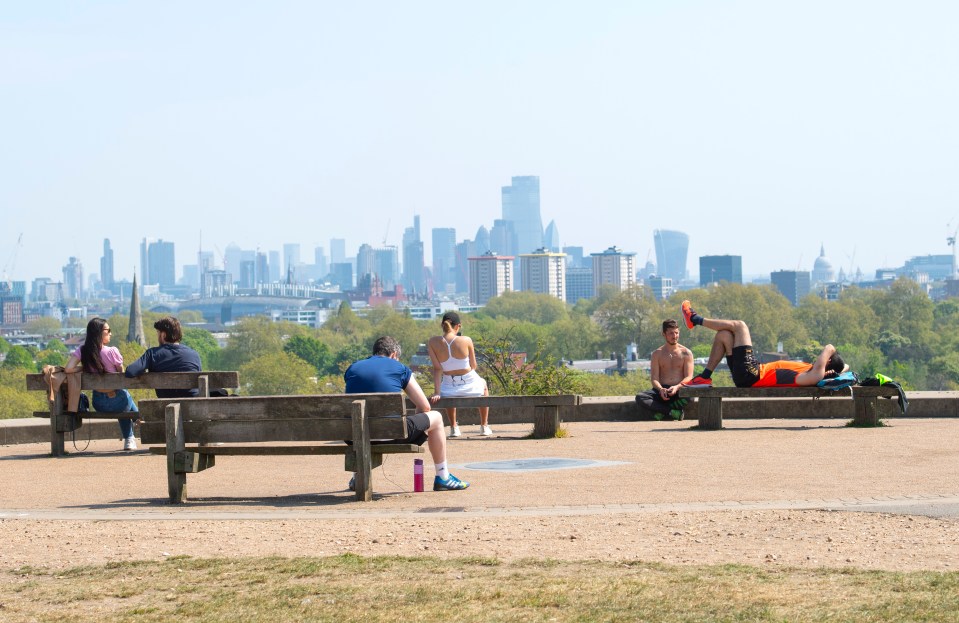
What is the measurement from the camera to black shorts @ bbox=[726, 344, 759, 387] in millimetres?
15086

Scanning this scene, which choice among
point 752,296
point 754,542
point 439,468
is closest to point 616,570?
point 754,542

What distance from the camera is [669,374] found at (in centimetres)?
1617

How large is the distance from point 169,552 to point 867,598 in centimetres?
373

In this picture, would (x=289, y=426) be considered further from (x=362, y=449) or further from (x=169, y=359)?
(x=169, y=359)

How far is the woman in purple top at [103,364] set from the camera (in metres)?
14.2

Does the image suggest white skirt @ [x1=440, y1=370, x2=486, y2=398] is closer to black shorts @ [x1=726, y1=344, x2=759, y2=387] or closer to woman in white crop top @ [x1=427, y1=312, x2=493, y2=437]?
woman in white crop top @ [x1=427, y1=312, x2=493, y2=437]

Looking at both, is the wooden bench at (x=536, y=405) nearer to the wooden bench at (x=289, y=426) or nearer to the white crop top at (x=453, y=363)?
the white crop top at (x=453, y=363)

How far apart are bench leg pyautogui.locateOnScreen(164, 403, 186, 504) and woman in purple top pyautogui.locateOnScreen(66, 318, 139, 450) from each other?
3.72 m

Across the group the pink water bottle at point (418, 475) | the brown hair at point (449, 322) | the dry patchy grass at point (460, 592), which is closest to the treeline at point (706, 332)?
the brown hair at point (449, 322)

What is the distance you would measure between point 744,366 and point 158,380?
5601 millimetres

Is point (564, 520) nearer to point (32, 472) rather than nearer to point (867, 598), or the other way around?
point (867, 598)

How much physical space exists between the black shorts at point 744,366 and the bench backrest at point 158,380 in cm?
487

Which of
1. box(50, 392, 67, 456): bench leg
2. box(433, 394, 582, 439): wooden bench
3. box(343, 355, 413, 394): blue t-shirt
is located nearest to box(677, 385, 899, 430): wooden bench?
box(433, 394, 582, 439): wooden bench

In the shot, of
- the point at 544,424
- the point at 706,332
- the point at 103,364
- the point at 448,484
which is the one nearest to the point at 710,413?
the point at 544,424
